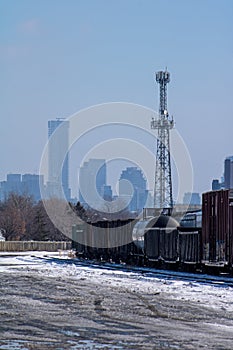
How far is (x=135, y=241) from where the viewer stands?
5181 centimetres

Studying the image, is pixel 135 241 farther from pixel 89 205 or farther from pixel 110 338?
pixel 89 205

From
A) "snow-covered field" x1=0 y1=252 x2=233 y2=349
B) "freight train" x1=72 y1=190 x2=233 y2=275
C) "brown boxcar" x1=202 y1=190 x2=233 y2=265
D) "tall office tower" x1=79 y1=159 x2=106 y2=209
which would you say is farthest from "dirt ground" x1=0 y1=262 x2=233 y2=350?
"tall office tower" x1=79 y1=159 x2=106 y2=209

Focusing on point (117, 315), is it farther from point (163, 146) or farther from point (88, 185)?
point (88, 185)

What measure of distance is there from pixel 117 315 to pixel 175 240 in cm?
2430

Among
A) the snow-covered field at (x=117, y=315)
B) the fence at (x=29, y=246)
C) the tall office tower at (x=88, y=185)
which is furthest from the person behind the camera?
the tall office tower at (x=88, y=185)

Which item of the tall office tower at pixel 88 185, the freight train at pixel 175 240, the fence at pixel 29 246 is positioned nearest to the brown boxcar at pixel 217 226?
the freight train at pixel 175 240

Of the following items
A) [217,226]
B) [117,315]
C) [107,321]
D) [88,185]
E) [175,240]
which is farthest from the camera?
[88,185]

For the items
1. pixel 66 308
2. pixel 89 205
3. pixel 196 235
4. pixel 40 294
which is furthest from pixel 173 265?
pixel 89 205

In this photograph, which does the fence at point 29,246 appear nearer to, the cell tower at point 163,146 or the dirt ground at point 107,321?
the cell tower at point 163,146

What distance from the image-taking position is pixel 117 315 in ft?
64.0

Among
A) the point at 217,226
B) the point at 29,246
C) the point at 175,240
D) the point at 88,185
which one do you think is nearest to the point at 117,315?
the point at 217,226

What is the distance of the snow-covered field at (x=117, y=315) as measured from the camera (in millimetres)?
14859

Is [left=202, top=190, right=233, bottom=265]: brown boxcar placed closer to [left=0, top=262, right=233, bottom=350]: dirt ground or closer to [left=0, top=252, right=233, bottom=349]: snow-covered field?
[left=0, top=252, right=233, bottom=349]: snow-covered field

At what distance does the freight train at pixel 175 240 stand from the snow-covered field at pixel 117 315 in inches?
181
